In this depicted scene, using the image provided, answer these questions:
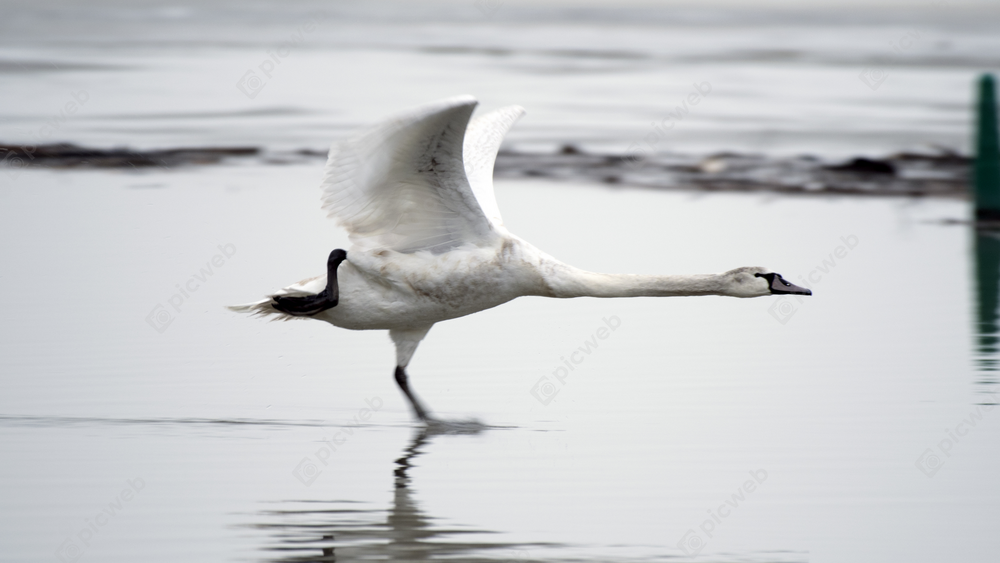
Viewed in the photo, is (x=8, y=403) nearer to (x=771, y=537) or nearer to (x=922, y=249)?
(x=771, y=537)

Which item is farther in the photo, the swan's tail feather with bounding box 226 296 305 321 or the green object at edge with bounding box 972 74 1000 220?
the green object at edge with bounding box 972 74 1000 220

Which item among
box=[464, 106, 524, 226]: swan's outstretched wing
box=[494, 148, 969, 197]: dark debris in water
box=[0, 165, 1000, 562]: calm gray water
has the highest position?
box=[494, 148, 969, 197]: dark debris in water

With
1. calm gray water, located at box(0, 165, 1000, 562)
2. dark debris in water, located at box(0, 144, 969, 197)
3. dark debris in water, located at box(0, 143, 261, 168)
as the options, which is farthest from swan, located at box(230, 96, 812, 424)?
dark debris in water, located at box(0, 143, 261, 168)

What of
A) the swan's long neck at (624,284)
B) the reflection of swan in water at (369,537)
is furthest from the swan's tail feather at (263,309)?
the reflection of swan in water at (369,537)

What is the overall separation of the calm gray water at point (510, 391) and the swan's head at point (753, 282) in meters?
0.73

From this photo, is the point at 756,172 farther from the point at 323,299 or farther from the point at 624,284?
the point at 323,299

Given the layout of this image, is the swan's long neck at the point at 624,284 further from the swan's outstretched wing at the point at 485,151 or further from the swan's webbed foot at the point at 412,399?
the swan's webbed foot at the point at 412,399

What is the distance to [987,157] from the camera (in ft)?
46.4

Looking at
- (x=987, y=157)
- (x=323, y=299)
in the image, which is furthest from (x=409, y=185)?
(x=987, y=157)

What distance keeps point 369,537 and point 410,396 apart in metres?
2.08

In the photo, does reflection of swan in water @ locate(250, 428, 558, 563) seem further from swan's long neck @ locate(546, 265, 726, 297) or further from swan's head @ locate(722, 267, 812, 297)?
swan's head @ locate(722, 267, 812, 297)

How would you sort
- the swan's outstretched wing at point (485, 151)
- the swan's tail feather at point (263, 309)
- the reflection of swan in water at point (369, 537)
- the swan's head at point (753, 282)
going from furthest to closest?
the swan's outstretched wing at point (485, 151) → the swan's tail feather at point (263, 309) → the swan's head at point (753, 282) → the reflection of swan in water at point (369, 537)

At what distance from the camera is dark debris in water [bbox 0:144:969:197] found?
622 inches

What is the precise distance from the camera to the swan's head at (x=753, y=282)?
7.34 metres
